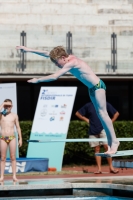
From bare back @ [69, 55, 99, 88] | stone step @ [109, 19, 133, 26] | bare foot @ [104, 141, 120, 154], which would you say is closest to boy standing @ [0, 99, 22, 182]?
bare foot @ [104, 141, 120, 154]

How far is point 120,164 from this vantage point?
13430 millimetres

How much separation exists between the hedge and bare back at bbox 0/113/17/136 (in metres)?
5.22

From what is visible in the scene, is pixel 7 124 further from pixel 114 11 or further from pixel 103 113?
pixel 114 11

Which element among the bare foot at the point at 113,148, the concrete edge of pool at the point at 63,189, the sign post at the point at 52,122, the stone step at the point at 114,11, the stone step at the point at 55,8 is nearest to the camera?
the bare foot at the point at 113,148

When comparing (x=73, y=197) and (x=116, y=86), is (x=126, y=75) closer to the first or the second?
(x=116, y=86)

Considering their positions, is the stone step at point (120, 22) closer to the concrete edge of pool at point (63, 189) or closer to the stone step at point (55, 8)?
the stone step at point (55, 8)

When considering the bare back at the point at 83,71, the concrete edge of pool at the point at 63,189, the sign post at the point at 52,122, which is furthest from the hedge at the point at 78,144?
the bare back at the point at 83,71

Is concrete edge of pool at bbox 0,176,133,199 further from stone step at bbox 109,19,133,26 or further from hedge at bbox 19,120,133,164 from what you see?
stone step at bbox 109,19,133,26

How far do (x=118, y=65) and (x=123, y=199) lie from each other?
1043 cm

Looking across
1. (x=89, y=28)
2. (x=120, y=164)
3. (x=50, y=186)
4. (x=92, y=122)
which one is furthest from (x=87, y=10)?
(x=50, y=186)

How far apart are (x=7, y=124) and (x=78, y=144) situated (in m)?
5.94

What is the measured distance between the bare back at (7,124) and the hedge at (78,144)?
5215mm

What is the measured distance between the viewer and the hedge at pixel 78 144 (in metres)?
18.3

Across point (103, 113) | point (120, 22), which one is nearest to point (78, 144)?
point (120, 22)
